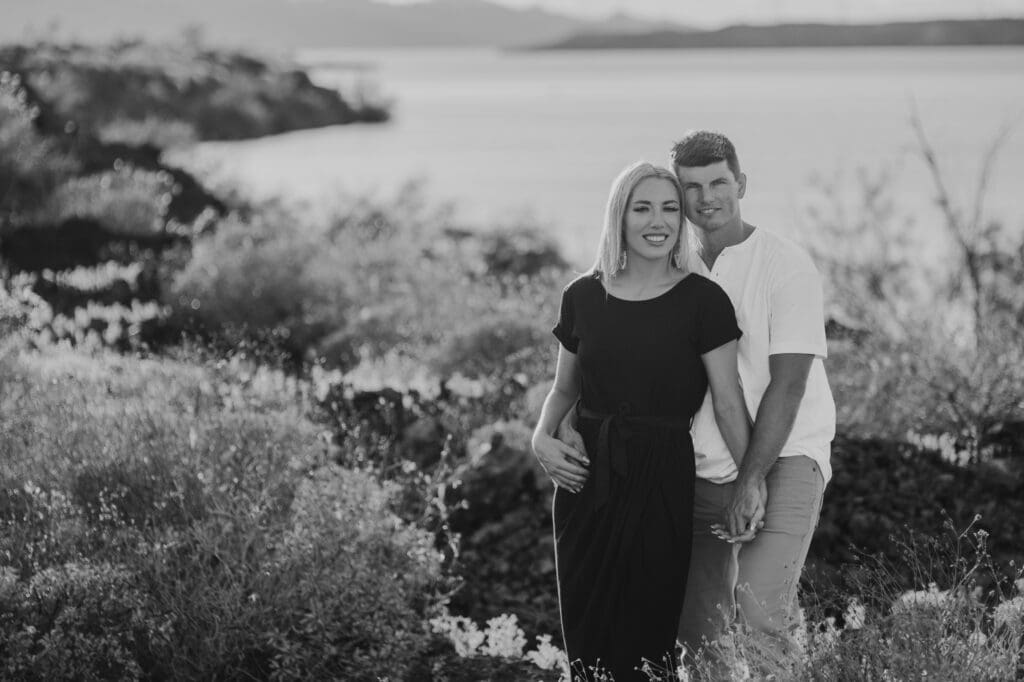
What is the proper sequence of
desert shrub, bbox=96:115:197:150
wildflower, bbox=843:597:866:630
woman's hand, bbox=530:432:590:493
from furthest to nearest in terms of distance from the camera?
desert shrub, bbox=96:115:197:150 → woman's hand, bbox=530:432:590:493 → wildflower, bbox=843:597:866:630

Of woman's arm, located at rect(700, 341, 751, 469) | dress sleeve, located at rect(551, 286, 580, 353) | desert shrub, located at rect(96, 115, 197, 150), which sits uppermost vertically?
dress sleeve, located at rect(551, 286, 580, 353)

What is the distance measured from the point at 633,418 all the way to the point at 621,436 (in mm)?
71

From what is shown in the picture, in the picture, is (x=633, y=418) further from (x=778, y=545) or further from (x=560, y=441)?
(x=778, y=545)

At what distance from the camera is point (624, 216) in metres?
3.81

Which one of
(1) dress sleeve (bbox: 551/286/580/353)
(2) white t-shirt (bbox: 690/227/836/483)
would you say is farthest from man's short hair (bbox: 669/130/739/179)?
(1) dress sleeve (bbox: 551/286/580/353)

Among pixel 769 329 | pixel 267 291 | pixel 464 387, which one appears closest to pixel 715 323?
pixel 769 329

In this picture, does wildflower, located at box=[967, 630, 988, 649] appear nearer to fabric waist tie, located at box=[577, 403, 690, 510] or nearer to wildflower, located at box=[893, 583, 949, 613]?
wildflower, located at box=[893, 583, 949, 613]

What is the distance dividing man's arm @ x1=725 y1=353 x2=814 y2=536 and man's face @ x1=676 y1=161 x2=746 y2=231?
48 cm

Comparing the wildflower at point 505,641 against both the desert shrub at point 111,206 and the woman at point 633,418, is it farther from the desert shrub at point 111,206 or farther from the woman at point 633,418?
the desert shrub at point 111,206

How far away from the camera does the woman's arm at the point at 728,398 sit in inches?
148

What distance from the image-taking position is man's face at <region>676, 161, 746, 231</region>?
385 cm

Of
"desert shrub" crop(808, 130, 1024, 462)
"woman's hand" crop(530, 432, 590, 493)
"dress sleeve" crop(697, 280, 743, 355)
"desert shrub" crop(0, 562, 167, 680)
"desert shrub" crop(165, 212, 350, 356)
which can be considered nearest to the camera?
"dress sleeve" crop(697, 280, 743, 355)

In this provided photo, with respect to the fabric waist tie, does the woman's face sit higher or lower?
higher

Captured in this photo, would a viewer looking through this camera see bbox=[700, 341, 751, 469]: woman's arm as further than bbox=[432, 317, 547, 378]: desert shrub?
No
